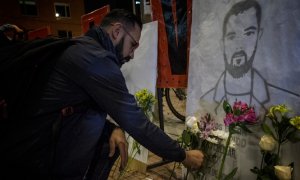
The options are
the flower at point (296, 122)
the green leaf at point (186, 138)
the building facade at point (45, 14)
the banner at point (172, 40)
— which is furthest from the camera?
the building facade at point (45, 14)

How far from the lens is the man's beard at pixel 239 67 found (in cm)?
211

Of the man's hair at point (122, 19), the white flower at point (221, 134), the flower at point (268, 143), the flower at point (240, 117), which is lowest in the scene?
the white flower at point (221, 134)

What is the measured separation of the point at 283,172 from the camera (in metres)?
1.74

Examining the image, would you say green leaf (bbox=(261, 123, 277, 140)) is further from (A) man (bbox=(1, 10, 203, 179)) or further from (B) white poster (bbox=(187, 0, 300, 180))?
(A) man (bbox=(1, 10, 203, 179))

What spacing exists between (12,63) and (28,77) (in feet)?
0.32

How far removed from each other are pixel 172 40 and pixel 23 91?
1.95 meters

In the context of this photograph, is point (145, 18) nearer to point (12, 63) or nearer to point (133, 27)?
point (133, 27)

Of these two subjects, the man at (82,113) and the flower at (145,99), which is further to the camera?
the flower at (145,99)

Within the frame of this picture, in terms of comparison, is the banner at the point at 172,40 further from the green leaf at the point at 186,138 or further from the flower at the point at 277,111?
the flower at the point at 277,111

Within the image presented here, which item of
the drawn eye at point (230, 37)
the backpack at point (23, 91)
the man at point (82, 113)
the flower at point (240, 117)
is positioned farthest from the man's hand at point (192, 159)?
the drawn eye at point (230, 37)

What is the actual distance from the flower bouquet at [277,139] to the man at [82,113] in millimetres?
544

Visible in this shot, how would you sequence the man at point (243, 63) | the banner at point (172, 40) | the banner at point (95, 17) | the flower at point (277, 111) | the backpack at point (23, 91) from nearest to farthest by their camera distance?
the backpack at point (23, 91) < the flower at point (277, 111) < the man at point (243, 63) < the banner at point (172, 40) < the banner at point (95, 17)

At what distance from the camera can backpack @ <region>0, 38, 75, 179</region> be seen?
1.43 m

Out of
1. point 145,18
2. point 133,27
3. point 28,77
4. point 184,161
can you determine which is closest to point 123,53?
point 133,27
